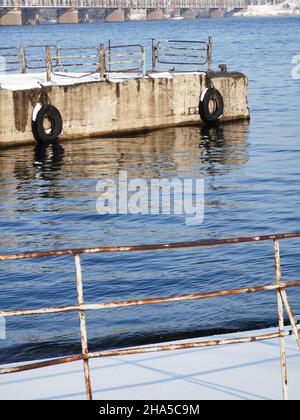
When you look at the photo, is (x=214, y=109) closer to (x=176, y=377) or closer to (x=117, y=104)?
(x=117, y=104)

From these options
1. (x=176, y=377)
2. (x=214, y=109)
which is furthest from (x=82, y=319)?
(x=214, y=109)

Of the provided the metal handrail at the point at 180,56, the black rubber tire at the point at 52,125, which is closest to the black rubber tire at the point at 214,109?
the metal handrail at the point at 180,56

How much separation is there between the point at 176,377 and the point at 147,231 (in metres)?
12.9

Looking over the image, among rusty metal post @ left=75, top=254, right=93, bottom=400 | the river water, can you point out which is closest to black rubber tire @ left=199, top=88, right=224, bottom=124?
the river water

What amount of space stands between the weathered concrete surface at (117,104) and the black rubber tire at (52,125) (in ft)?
0.86

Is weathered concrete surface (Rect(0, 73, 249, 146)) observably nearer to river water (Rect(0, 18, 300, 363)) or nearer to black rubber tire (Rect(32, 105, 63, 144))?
black rubber tire (Rect(32, 105, 63, 144))

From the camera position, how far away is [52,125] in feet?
108

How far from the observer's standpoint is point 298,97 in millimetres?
58750

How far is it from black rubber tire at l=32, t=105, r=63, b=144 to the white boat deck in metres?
23.3

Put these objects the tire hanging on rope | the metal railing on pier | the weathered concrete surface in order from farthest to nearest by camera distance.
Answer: the tire hanging on rope, the metal railing on pier, the weathered concrete surface

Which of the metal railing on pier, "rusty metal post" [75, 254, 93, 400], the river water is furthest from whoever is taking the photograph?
the metal railing on pier

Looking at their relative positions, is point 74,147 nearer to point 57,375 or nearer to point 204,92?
point 204,92

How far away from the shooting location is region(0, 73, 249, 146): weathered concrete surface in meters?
32.0
